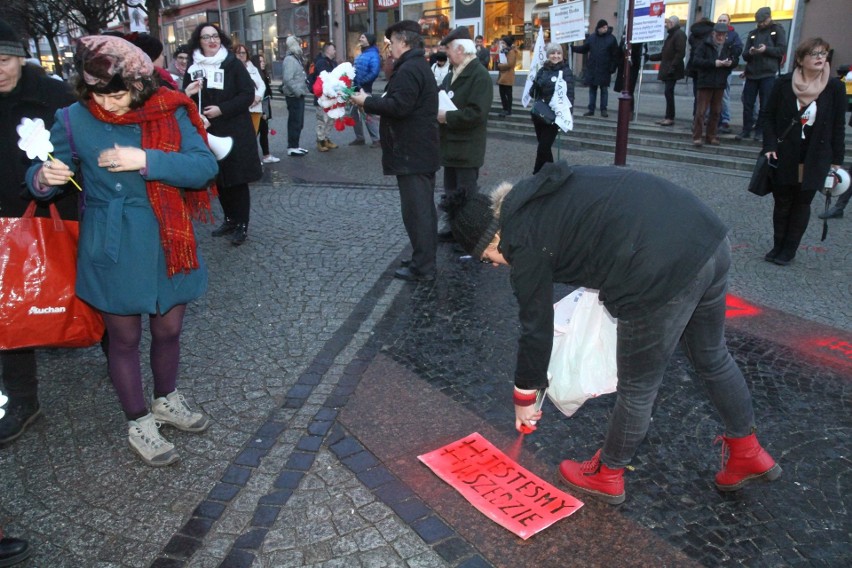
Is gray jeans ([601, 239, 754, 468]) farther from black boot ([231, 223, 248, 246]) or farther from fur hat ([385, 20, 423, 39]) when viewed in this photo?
black boot ([231, 223, 248, 246])

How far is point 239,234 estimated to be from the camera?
6.29m

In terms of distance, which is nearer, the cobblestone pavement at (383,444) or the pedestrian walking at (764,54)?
the cobblestone pavement at (383,444)

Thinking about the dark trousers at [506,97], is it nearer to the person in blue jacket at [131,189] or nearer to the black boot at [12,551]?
the person in blue jacket at [131,189]

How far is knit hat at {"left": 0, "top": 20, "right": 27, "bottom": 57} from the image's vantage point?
2.93 m

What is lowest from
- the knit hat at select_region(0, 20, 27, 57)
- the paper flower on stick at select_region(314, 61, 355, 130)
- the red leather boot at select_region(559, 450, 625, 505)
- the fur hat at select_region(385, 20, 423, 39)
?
the red leather boot at select_region(559, 450, 625, 505)

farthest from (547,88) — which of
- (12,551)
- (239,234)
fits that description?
(12,551)

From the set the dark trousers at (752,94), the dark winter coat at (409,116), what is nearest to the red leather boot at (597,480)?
the dark winter coat at (409,116)

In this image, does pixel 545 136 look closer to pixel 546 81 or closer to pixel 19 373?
pixel 546 81

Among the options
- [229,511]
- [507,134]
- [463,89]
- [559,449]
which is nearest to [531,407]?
[559,449]

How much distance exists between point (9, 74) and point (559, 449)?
301 cm

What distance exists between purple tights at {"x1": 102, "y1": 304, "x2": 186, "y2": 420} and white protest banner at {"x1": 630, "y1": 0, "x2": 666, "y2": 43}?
9887mm

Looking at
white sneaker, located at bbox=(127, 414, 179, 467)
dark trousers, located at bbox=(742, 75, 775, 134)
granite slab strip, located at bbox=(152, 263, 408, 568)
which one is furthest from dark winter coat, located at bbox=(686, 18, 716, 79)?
white sneaker, located at bbox=(127, 414, 179, 467)

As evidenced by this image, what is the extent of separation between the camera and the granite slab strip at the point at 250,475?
2557mm

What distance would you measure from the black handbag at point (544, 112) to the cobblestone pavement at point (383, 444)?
354cm
